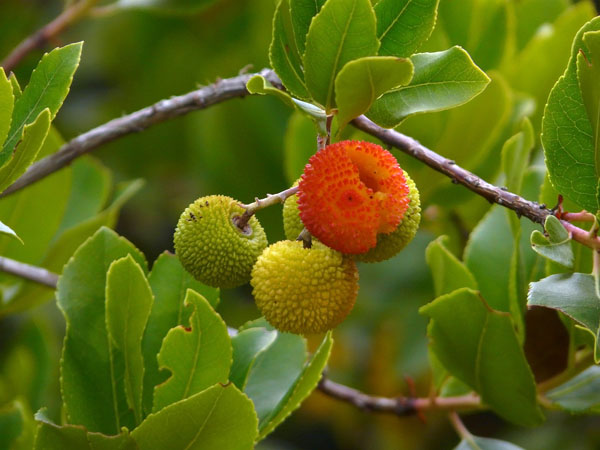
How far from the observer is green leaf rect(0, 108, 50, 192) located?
0.94 meters

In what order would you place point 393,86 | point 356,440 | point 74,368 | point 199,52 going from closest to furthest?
1. point 393,86
2. point 74,368
3. point 199,52
4. point 356,440

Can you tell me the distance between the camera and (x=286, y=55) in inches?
38.5

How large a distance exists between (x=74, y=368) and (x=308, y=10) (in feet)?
2.08

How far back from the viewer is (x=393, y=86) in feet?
2.95

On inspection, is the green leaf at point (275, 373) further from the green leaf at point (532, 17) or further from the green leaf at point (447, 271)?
the green leaf at point (532, 17)

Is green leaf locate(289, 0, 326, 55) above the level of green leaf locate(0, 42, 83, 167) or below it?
above

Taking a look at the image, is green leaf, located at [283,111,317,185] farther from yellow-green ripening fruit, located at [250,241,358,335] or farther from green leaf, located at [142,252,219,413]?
yellow-green ripening fruit, located at [250,241,358,335]

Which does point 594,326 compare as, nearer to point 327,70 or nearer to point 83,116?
point 327,70

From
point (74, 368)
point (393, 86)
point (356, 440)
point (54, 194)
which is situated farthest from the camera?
point (356, 440)

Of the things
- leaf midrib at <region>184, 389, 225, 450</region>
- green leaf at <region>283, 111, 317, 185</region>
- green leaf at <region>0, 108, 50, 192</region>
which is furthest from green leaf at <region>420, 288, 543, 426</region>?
green leaf at <region>0, 108, 50, 192</region>

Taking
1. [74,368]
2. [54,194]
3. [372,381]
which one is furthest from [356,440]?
[74,368]

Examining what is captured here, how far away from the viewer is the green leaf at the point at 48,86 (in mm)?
995

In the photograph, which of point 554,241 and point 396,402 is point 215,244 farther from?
point 396,402

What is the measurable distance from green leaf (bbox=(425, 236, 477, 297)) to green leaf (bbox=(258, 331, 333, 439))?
0.33 metres
